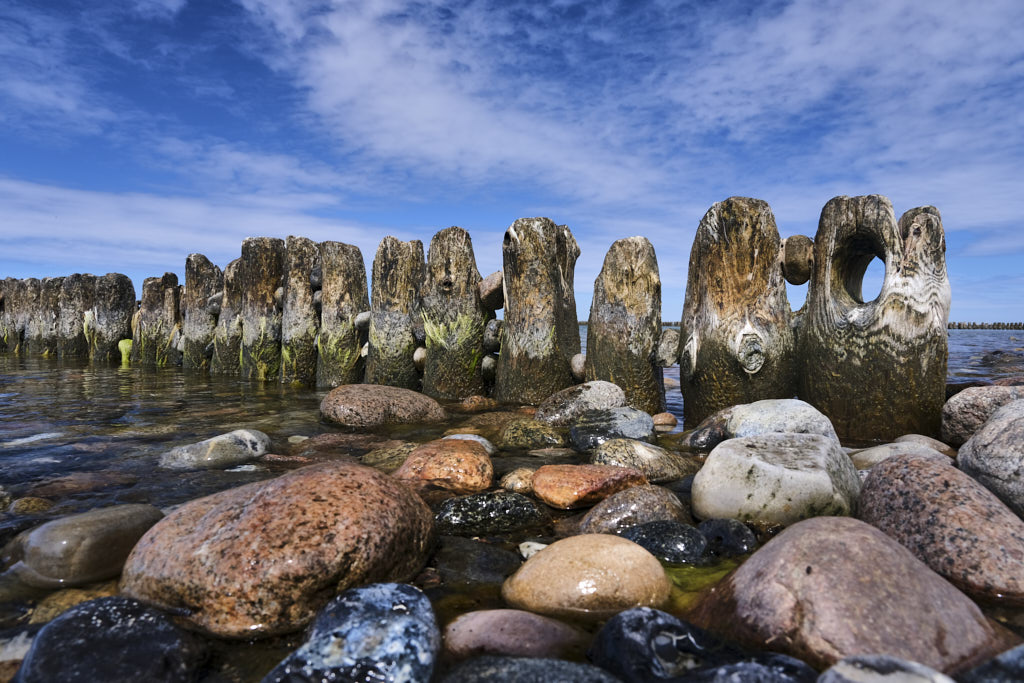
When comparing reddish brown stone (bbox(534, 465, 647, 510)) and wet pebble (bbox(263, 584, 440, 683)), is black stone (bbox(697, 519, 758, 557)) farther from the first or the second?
wet pebble (bbox(263, 584, 440, 683))

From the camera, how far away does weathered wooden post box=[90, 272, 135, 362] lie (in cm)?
1808

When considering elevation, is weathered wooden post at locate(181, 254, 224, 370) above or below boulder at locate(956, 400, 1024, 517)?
above

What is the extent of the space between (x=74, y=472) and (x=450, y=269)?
18.0 feet

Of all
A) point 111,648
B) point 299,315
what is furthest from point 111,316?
point 111,648

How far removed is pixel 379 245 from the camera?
393 inches

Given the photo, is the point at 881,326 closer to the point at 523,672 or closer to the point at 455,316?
the point at 523,672

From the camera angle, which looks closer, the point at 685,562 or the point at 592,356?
the point at 685,562

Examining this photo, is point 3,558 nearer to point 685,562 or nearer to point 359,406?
point 685,562

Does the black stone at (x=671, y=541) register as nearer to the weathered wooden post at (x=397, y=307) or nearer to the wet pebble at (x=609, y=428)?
the wet pebble at (x=609, y=428)

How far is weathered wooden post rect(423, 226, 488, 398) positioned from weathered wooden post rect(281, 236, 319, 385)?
3007 mm

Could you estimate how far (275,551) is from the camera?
2736 millimetres

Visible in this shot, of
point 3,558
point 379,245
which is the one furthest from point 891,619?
point 379,245

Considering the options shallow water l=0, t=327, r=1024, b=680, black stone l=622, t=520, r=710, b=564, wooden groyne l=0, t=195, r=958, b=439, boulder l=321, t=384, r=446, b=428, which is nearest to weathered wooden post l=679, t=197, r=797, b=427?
wooden groyne l=0, t=195, r=958, b=439

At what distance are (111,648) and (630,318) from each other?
6.30m
